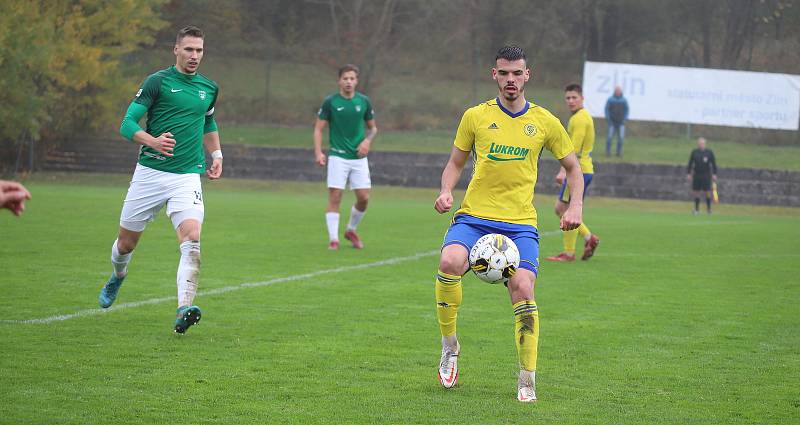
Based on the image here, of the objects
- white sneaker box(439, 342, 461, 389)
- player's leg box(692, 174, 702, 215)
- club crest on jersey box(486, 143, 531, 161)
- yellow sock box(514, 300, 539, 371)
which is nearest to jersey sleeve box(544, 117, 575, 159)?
club crest on jersey box(486, 143, 531, 161)

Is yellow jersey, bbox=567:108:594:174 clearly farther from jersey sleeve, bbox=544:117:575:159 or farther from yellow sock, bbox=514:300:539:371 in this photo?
yellow sock, bbox=514:300:539:371

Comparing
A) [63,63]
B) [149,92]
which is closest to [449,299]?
[149,92]

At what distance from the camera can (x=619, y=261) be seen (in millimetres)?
14797

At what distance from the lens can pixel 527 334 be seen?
20.8 ft

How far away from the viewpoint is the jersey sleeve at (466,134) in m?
6.86

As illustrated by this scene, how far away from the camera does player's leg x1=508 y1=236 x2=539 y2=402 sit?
627cm

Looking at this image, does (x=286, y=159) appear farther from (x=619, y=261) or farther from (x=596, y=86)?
(x=619, y=261)

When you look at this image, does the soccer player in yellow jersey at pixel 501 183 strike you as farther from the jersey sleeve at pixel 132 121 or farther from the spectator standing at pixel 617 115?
the spectator standing at pixel 617 115

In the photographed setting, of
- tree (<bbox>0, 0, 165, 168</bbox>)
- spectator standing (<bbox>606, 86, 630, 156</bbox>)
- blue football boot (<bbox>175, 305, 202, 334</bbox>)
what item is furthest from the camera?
spectator standing (<bbox>606, 86, 630, 156</bbox>)

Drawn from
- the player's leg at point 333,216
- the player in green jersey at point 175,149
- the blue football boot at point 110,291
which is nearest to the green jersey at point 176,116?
the player in green jersey at point 175,149

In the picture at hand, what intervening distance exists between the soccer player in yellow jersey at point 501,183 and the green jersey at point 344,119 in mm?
8482

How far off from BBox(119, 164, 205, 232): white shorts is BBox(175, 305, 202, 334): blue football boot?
35.1 inches

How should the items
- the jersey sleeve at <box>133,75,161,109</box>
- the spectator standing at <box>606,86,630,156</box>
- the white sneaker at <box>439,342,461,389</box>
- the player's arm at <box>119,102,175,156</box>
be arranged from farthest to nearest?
the spectator standing at <box>606,86,630,156</box> → the jersey sleeve at <box>133,75,161,109</box> → the player's arm at <box>119,102,175,156</box> → the white sneaker at <box>439,342,461,389</box>

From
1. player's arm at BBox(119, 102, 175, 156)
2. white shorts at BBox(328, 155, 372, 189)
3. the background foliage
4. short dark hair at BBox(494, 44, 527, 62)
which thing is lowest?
white shorts at BBox(328, 155, 372, 189)
